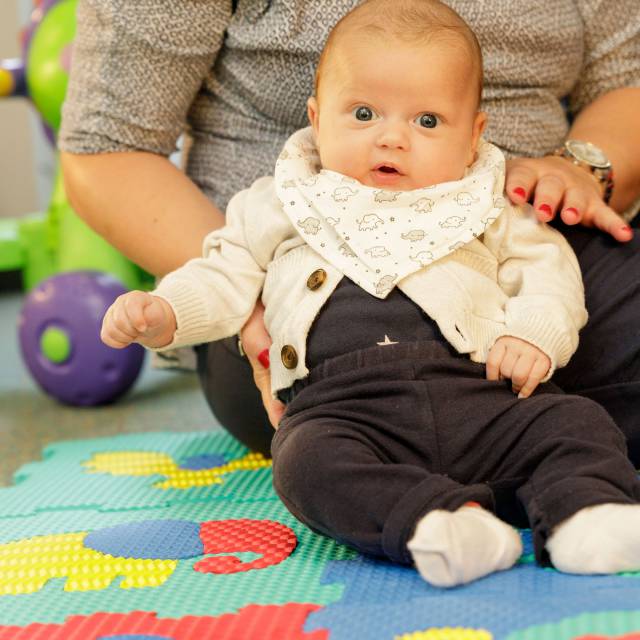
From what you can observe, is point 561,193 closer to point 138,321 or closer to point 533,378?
point 533,378

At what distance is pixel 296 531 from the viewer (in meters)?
0.88

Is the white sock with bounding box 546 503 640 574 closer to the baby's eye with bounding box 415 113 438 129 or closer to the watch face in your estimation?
the baby's eye with bounding box 415 113 438 129

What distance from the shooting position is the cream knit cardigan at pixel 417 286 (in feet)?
2.81

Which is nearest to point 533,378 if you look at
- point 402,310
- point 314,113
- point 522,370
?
point 522,370

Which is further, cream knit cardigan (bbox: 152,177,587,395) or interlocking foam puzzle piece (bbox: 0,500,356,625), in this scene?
cream knit cardigan (bbox: 152,177,587,395)

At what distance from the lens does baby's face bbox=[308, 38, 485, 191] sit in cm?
88

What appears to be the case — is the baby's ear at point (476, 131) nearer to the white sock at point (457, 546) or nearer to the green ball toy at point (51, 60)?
the white sock at point (457, 546)

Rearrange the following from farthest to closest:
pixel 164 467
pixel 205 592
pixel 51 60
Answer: pixel 51 60, pixel 164 467, pixel 205 592

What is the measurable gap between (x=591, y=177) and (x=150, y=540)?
57cm

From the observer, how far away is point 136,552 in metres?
0.85

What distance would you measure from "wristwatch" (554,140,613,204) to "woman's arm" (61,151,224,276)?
14.8 inches

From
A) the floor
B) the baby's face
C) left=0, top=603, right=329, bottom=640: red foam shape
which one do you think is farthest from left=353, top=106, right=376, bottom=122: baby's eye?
the floor

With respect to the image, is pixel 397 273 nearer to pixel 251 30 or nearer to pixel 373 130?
pixel 373 130

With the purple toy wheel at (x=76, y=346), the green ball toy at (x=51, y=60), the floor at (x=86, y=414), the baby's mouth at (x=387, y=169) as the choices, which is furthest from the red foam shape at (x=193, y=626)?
the green ball toy at (x=51, y=60)
